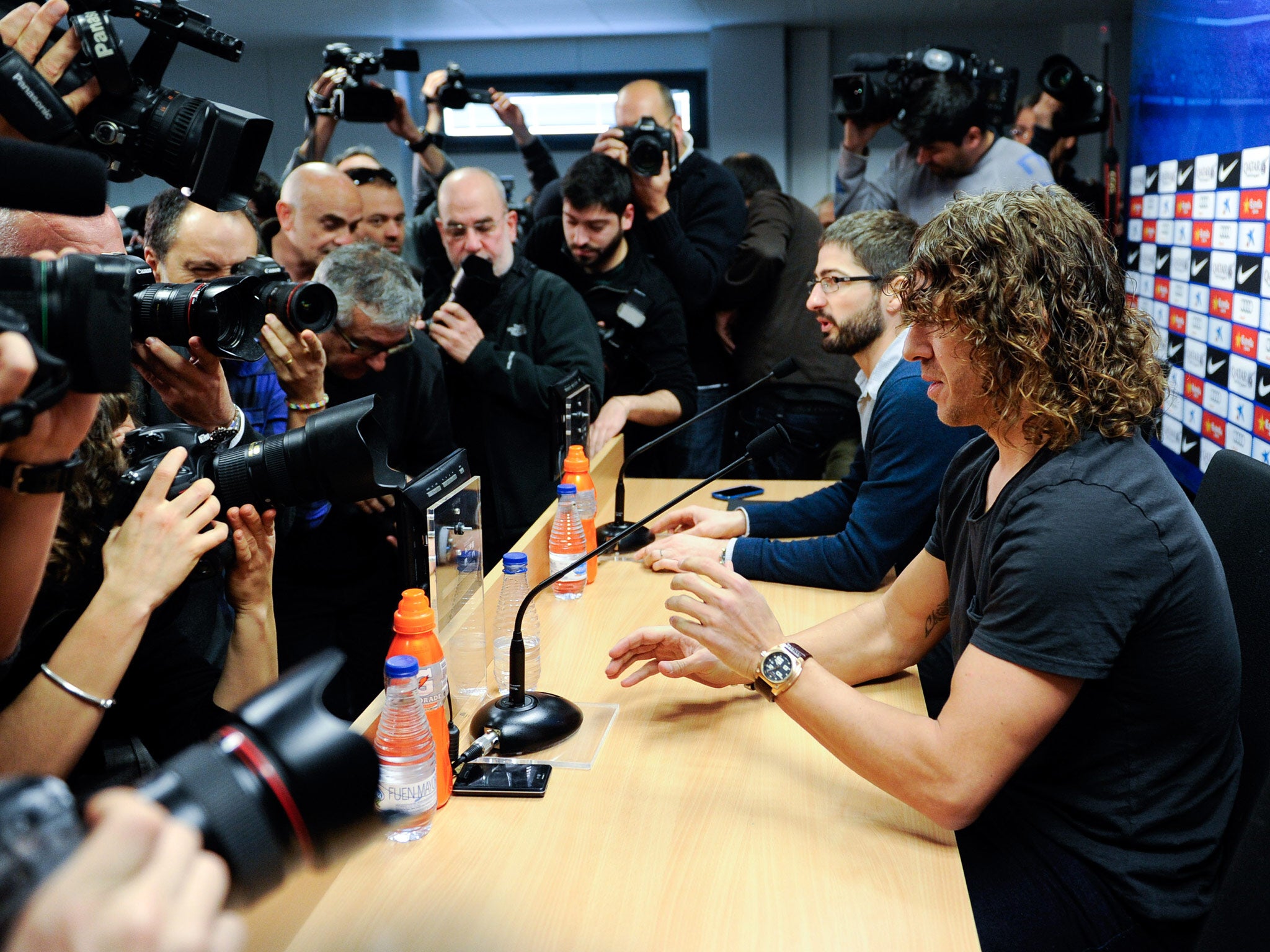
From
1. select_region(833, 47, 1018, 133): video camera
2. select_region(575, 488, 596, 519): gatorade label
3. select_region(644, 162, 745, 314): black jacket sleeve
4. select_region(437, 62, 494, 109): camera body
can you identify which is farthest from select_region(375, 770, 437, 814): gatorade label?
select_region(437, 62, 494, 109): camera body

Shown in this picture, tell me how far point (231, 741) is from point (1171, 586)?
3.11ft

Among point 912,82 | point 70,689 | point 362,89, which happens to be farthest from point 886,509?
point 362,89

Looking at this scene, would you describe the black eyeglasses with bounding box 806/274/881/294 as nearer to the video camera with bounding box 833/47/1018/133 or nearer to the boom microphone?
the video camera with bounding box 833/47/1018/133

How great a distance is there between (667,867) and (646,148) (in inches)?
94.1

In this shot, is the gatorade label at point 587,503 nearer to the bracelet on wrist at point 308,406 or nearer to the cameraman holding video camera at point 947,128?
the bracelet on wrist at point 308,406

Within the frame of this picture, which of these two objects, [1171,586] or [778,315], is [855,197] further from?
[1171,586]

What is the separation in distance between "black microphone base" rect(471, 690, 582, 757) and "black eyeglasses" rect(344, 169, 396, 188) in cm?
230

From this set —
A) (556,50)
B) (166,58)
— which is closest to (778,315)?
(166,58)

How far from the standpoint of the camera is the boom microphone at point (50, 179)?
66 cm

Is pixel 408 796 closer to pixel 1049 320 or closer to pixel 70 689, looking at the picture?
pixel 70 689

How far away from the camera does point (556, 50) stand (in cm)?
771

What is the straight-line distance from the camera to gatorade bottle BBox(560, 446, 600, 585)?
2035 millimetres

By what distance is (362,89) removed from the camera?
3.30 meters

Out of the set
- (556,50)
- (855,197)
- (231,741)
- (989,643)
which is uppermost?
(556,50)
